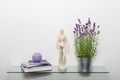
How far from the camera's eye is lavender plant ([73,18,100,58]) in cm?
169

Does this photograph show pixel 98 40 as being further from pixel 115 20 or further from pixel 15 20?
pixel 15 20

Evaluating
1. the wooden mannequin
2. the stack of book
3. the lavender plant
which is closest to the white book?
the stack of book

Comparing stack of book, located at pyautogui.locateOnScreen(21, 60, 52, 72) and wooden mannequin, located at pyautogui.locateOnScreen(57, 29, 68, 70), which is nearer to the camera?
stack of book, located at pyautogui.locateOnScreen(21, 60, 52, 72)

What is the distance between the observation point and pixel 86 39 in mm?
1709

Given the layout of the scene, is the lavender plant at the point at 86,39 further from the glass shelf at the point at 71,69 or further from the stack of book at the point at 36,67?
the stack of book at the point at 36,67

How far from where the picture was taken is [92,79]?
65.9 inches

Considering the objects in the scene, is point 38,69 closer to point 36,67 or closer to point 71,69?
point 36,67

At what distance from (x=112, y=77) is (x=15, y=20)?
3.01 feet

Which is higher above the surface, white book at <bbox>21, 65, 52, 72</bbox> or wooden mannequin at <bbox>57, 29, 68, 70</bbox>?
wooden mannequin at <bbox>57, 29, 68, 70</bbox>

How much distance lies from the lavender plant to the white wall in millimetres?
51

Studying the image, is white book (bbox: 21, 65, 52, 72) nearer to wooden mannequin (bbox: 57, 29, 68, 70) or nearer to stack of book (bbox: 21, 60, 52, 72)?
stack of book (bbox: 21, 60, 52, 72)

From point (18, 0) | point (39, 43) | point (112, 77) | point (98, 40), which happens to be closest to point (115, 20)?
point (98, 40)

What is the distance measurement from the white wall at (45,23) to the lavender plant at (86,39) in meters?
0.05

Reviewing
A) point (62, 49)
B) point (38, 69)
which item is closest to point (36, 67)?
point (38, 69)
